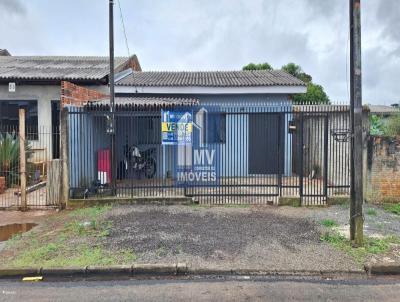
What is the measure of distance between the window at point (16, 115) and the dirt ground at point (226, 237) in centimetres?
776

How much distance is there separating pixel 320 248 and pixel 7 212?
23.6 feet

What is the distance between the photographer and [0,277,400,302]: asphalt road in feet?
16.7

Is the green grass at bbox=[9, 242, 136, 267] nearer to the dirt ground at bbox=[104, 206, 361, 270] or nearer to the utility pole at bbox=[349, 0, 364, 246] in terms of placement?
the dirt ground at bbox=[104, 206, 361, 270]

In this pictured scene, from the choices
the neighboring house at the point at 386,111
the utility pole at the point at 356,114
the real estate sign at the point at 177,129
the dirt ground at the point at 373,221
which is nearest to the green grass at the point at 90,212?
the real estate sign at the point at 177,129

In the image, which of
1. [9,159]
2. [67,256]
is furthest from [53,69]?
[67,256]

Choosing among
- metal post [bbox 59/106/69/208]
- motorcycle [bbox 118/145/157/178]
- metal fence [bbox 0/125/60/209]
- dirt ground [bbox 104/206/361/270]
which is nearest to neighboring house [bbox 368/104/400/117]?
dirt ground [bbox 104/206/361/270]

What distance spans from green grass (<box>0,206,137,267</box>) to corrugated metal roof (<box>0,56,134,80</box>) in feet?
25.5

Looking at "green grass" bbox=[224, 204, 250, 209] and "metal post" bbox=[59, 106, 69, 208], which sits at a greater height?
"metal post" bbox=[59, 106, 69, 208]

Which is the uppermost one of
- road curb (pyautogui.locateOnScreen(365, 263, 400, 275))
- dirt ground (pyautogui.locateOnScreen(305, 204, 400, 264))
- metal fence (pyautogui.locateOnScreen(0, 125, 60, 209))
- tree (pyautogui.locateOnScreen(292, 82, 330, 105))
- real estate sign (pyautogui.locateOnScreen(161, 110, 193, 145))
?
tree (pyautogui.locateOnScreen(292, 82, 330, 105))

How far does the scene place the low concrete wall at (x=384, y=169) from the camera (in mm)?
10219

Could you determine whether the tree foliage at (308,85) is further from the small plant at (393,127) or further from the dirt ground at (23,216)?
the dirt ground at (23,216)

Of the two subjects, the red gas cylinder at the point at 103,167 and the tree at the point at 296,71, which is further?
the tree at the point at 296,71

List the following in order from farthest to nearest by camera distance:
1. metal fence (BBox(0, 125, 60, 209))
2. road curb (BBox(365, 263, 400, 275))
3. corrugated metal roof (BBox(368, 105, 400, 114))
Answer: corrugated metal roof (BBox(368, 105, 400, 114)) < metal fence (BBox(0, 125, 60, 209)) < road curb (BBox(365, 263, 400, 275))

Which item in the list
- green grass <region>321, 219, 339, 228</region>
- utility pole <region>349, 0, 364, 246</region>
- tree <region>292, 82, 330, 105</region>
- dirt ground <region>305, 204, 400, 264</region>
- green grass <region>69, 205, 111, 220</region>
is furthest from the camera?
tree <region>292, 82, 330, 105</region>
